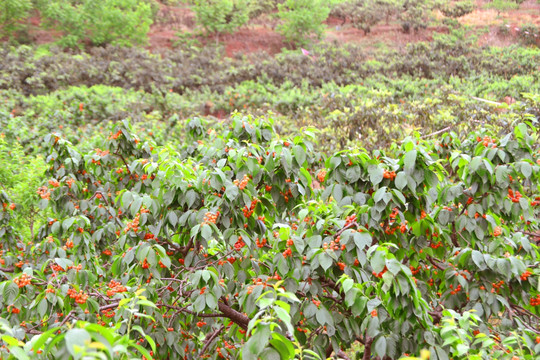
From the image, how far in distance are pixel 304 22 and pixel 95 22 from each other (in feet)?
30.8

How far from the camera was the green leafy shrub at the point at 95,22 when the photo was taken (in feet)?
58.6

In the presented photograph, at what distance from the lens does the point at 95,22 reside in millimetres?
18000

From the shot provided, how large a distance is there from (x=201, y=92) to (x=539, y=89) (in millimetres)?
10786

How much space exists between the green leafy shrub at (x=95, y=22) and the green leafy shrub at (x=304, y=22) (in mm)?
6587

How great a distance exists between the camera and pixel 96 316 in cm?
262

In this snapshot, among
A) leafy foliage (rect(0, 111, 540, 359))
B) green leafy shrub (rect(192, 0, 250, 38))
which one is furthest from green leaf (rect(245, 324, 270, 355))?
green leafy shrub (rect(192, 0, 250, 38))

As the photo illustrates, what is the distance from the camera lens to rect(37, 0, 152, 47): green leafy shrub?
17.9 m

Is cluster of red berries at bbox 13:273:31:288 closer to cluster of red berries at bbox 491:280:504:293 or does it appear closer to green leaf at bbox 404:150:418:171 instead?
green leaf at bbox 404:150:418:171

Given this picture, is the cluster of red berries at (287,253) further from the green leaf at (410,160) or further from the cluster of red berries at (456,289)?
the cluster of red berries at (456,289)

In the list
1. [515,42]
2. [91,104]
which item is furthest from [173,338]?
[515,42]

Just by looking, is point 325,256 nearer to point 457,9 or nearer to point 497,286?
point 497,286

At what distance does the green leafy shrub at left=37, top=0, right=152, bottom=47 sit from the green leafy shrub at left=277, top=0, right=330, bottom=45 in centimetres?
659

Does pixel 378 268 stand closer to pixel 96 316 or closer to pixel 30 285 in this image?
pixel 96 316

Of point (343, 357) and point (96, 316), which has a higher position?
point (96, 316)
